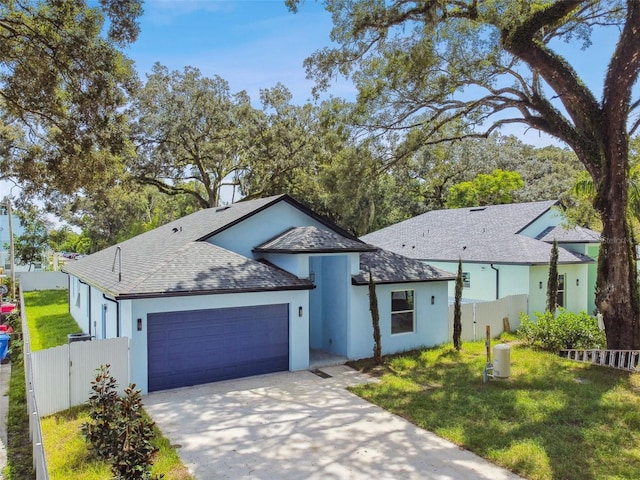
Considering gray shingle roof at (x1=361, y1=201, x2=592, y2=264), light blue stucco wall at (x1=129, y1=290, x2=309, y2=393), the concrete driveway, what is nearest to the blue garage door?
light blue stucco wall at (x1=129, y1=290, x2=309, y2=393)

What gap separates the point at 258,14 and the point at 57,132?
628cm

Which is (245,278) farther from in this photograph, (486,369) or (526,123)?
(526,123)

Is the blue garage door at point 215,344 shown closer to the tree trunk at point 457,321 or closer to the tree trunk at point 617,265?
the tree trunk at point 457,321

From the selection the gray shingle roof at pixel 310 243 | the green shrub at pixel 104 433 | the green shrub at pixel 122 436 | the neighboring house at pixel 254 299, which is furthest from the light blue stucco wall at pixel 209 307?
the green shrub at pixel 104 433

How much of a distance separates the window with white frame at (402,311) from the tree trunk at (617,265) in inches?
225

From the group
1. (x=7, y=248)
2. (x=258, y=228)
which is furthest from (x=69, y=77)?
(x=7, y=248)

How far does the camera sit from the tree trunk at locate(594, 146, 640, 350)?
13.3 metres

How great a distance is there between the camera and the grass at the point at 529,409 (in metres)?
7.66

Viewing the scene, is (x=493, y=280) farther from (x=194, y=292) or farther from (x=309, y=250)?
(x=194, y=292)

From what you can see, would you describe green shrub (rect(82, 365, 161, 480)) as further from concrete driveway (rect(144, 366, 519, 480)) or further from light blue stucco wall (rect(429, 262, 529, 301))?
light blue stucco wall (rect(429, 262, 529, 301))

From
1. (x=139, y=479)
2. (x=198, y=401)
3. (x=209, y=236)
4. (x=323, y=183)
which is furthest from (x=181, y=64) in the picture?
(x=139, y=479)

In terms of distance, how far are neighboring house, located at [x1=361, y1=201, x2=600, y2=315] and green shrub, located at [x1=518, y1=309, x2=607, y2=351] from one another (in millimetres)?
4129

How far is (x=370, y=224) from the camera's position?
36.7 m

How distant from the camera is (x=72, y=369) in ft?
33.5
